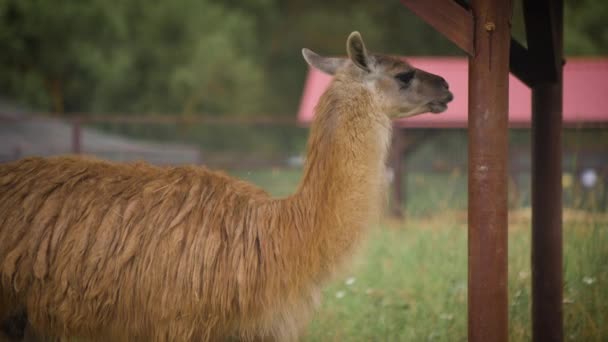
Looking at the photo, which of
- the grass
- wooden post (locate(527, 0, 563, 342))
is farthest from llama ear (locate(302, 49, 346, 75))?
wooden post (locate(527, 0, 563, 342))

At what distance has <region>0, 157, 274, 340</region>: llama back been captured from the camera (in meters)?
3.36

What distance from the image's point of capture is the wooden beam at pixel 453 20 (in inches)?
122

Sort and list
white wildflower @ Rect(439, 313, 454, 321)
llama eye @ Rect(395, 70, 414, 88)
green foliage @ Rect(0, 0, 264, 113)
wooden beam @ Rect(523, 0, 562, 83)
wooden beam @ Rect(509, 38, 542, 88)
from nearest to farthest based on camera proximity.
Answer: wooden beam @ Rect(523, 0, 562, 83) < llama eye @ Rect(395, 70, 414, 88) < wooden beam @ Rect(509, 38, 542, 88) < white wildflower @ Rect(439, 313, 454, 321) < green foliage @ Rect(0, 0, 264, 113)

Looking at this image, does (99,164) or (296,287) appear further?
(99,164)

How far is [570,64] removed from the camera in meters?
14.3

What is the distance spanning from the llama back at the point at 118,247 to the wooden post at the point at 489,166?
46.0 inches

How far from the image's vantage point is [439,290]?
5.68m

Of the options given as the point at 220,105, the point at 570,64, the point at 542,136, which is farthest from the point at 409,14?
the point at 542,136

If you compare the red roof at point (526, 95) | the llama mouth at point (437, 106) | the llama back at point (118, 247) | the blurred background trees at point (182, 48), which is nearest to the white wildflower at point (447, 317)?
the llama mouth at point (437, 106)

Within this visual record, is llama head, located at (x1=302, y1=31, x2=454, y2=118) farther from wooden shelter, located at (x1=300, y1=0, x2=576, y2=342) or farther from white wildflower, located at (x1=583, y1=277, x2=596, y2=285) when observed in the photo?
white wildflower, located at (x1=583, y1=277, x2=596, y2=285)

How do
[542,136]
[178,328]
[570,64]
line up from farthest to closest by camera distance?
1. [570,64]
2. [542,136]
3. [178,328]

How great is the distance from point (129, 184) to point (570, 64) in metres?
12.7

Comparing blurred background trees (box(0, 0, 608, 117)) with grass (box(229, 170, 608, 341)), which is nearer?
grass (box(229, 170, 608, 341))

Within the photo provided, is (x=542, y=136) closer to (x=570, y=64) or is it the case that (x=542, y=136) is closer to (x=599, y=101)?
(x=599, y=101)
